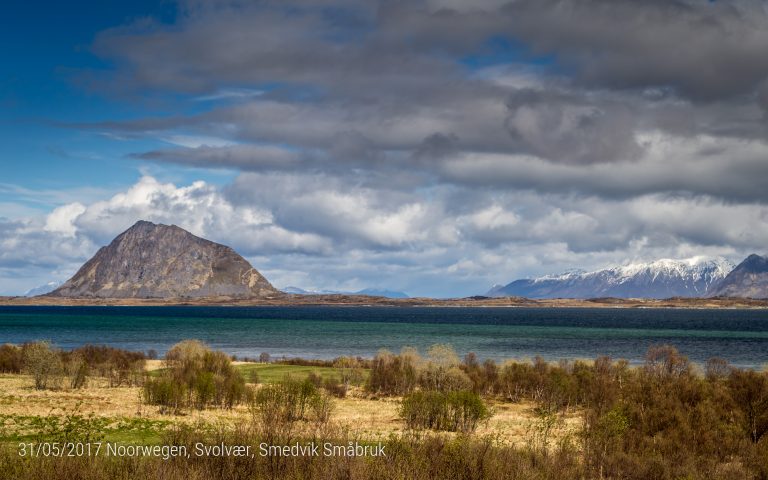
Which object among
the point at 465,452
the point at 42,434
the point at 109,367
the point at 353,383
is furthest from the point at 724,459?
the point at 109,367

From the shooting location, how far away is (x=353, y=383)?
5409 cm

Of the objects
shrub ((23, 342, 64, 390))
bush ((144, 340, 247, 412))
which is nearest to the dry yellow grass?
bush ((144, 340, 247, 412))

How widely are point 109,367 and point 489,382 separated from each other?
31761 mm

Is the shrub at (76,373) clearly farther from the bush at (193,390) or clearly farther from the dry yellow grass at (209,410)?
the bush at (193,390)

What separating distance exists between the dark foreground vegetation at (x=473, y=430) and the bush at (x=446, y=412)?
0.21 feet

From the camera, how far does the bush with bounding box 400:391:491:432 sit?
32562 mm

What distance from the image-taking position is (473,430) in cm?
3241

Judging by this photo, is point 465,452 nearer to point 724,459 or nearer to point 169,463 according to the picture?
point 169,463

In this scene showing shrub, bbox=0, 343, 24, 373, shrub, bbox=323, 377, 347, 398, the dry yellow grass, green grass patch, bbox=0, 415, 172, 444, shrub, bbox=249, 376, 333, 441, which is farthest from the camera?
shrub, bbox=0, 343, 24, 373

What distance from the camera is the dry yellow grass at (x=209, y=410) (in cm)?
3136

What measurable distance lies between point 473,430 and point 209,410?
49.7 ft

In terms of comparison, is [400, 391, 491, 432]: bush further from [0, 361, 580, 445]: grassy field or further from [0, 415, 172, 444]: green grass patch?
[0, 415, 172, 444]: green grass patch

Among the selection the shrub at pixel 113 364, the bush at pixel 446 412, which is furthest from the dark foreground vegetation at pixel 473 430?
the shrub at pixel 113 364

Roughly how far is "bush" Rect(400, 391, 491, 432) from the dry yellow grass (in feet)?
2.57
